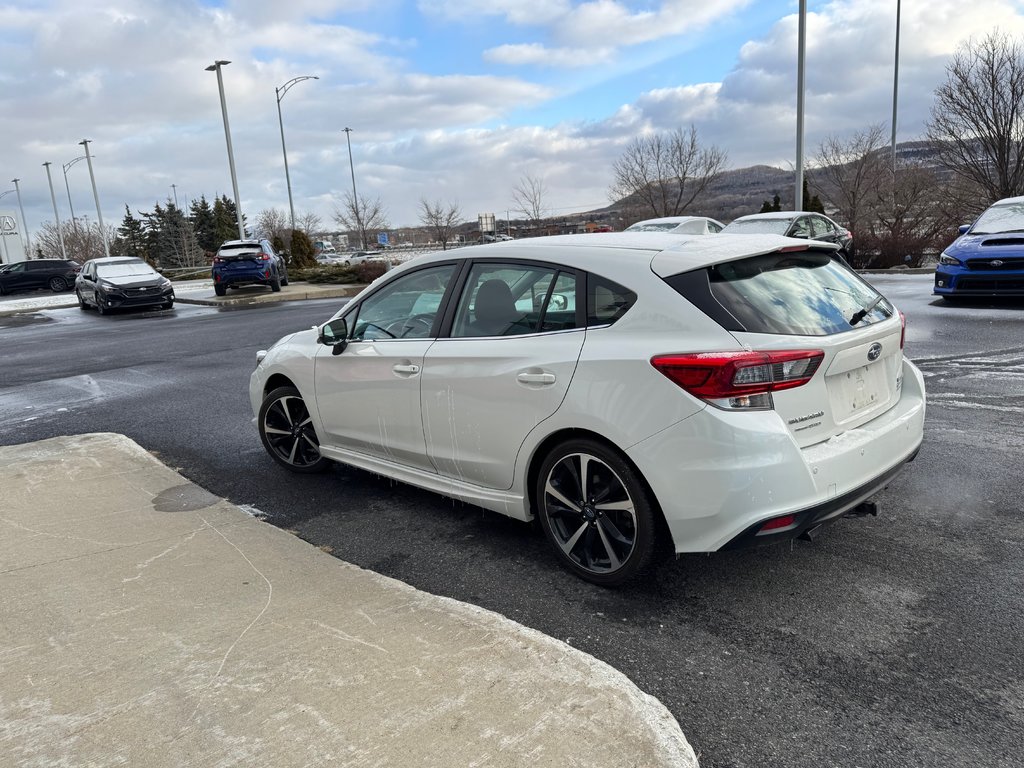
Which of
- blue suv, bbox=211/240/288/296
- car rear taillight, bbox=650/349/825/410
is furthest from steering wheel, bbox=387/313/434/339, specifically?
blue suv, bbox=211/240/288/296

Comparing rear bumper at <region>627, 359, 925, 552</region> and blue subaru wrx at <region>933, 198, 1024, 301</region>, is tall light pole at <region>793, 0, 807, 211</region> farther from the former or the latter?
rear bumper at <region>627, 359, 925, 552</region>

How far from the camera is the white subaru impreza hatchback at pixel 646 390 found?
3.16 meters

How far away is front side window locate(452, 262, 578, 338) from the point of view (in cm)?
380

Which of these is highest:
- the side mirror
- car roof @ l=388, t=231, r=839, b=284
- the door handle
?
car roof @ l=388, t=231, r=839, b=284

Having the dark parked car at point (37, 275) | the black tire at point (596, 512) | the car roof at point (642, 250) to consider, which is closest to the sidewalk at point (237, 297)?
the dark parked car at point (37, 275)

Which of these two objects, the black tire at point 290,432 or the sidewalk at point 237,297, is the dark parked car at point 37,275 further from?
the black tire at point 290,432

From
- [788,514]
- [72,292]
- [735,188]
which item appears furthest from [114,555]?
[735,188]

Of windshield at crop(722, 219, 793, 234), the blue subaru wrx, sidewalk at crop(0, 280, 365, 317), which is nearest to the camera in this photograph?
the blue subaru wrx

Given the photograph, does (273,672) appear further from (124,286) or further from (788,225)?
(124,286)

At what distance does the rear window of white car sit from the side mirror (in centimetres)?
234

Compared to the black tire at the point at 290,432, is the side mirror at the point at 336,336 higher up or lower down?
higher up

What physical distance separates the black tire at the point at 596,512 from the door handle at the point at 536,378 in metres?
0.30

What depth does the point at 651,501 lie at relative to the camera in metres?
3.40

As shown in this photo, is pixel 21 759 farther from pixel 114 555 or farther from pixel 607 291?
pixel 607 291
